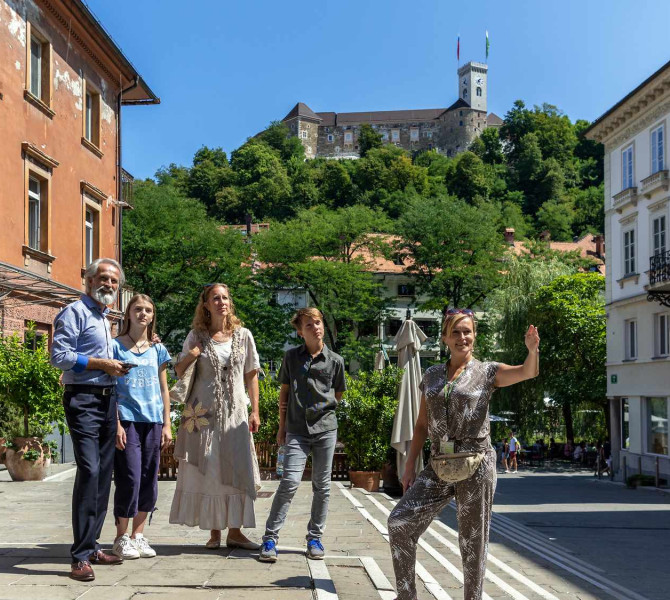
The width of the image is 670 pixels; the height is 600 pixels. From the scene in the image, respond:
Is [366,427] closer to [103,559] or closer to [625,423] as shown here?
[103,559]

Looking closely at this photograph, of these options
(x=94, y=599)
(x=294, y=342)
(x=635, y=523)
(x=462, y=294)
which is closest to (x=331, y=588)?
(x=94, y=599)

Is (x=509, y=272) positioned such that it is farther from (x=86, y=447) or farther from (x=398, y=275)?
(x=86, y=447)

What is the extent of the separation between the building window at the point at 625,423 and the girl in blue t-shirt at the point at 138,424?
30132 millimetres

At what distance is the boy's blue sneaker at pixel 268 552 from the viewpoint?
6.13 metres

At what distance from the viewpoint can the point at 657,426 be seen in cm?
3139

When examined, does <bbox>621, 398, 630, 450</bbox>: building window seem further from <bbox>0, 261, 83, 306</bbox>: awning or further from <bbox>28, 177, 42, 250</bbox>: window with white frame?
<bbox>28, 177, 42, 250</bbox>: window with white frame

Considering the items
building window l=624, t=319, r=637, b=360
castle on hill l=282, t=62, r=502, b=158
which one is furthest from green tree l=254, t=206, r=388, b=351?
castle on hill l=282, t=62, r=502, b=158

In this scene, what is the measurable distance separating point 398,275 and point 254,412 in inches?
2505

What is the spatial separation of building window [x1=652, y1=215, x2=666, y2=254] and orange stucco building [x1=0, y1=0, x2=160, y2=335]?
17285mm

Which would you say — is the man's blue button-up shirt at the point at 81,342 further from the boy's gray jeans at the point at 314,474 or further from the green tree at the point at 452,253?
the green tree at the point at 452,253

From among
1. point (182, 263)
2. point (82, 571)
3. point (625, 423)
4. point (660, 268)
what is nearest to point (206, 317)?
point (82, 571)

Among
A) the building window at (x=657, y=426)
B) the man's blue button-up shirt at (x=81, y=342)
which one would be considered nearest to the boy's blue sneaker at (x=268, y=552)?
the man's blue button-up shirt at (x=81, y=342)

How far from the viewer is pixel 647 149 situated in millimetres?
32188

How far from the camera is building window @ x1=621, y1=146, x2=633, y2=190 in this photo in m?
33.9
